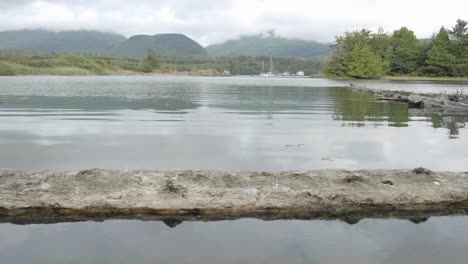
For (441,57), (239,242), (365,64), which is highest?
(441,57)

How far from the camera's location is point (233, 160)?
36.9ft

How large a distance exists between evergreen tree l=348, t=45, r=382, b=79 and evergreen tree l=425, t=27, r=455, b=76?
12.9 metres

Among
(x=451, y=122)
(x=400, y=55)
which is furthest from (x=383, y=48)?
(x=451, y=122)

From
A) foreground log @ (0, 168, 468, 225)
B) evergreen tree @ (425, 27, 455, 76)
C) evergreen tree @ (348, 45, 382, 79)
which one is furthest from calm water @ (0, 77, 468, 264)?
evergreen tree @ (425, 27, 455, 76)

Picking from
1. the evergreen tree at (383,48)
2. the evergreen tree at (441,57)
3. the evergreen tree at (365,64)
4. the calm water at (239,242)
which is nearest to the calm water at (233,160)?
the calm water at (239,242)

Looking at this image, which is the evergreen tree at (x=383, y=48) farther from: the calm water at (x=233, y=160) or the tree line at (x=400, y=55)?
the calm water at (x=233, y=160)

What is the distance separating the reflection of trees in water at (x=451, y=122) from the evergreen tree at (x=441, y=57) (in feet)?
324

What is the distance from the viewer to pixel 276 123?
65.3ft

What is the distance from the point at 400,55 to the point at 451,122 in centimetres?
10980

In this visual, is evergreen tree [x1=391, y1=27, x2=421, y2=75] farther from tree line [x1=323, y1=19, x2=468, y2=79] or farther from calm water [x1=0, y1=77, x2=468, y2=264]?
calm water [x1=0, y1=77, x2=468, y2=264]

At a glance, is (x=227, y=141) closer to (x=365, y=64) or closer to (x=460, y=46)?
(x=365, y=64)

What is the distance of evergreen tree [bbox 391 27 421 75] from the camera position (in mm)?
121500

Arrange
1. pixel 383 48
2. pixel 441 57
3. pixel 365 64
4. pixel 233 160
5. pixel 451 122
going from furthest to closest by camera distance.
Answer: pixel 383 48 → pixel 365 64 → pixel 441 57 → pixel 451 122 → pixel 233 160

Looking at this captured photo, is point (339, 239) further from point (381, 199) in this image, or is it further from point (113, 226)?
point (113, 226)
